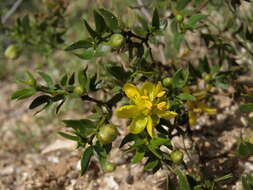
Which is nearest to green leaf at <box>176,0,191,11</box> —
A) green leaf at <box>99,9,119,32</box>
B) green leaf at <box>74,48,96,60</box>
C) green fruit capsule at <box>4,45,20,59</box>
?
green leaf at <box>99,9,119,32</box>

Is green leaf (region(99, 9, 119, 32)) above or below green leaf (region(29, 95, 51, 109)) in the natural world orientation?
above

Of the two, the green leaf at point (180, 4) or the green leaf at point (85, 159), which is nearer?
the green leaf at point (85, 159)

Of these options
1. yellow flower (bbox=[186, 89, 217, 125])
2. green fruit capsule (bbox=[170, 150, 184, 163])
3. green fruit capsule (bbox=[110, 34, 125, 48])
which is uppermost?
green fruit capsule (bbox=[110, 34, 125, 48])

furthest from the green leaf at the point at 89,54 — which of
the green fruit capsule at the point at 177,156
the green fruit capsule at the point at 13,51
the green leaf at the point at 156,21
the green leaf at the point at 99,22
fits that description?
the green fruit capsule at the point at 13,51

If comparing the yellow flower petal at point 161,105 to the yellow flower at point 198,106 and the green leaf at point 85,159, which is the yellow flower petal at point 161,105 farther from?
the yellow flower at point 198,106

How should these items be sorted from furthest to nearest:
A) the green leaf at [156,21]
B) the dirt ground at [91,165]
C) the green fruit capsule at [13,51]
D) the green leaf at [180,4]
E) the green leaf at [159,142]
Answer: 1. the green fruit capsule at [13,51]
2. the dirt ground at [91,165]
3. the green leaf at [180,4]
4. the green leaf at [156,21]
5. the green leaf at [159,142]

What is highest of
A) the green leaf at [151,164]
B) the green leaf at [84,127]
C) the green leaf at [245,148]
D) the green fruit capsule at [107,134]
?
the green leaf at [84,127]

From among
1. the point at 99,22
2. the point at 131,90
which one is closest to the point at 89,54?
the point at 99,22

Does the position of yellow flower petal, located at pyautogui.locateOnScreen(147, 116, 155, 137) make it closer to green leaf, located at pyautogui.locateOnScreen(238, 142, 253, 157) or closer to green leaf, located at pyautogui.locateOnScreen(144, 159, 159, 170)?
green leaf, located at pyautogui.locateOnScreen(144, 159, 159, 170)
